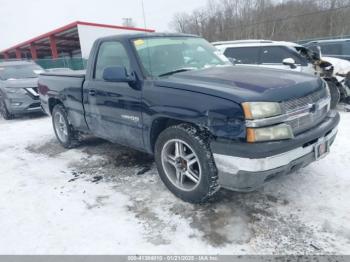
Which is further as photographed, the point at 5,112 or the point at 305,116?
the point at 5,112

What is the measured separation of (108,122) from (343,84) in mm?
6031

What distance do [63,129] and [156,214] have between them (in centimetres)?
328

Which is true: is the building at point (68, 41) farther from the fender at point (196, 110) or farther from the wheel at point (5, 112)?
the fender at point (196, 110)

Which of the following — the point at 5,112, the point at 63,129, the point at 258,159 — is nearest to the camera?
the point at 258,159

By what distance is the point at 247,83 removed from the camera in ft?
9.64

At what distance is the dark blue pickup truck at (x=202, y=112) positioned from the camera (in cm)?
265

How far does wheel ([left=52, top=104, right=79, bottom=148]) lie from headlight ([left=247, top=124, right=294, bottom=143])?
3.76 meters

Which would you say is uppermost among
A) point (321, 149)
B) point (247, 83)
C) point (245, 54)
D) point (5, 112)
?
point (245, 54)

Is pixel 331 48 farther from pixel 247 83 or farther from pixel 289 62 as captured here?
pixel 247 83

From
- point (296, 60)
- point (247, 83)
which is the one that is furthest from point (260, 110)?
point (296, 60)

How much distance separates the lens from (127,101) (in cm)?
371

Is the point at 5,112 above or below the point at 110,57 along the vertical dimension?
below

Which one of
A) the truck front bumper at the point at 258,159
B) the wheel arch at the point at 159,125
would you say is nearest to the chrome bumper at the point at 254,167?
the truck front bumper at the point at 258,159

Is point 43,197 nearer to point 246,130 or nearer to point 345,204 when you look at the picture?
point 246,130
